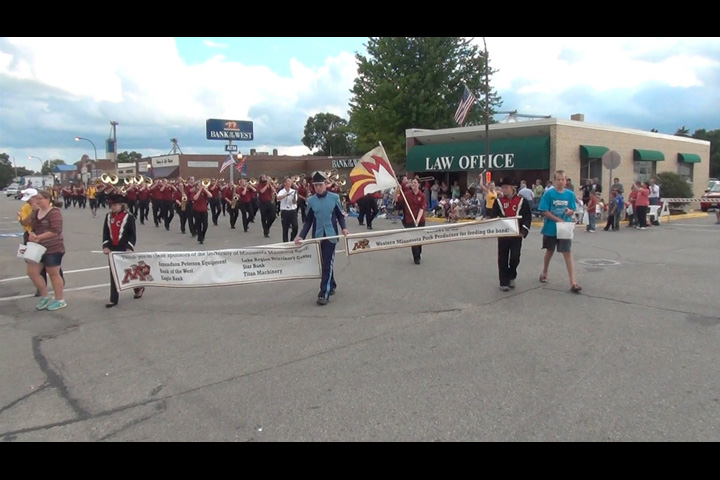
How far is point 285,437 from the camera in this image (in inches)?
141

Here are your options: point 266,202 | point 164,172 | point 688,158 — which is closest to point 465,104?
point 266,202

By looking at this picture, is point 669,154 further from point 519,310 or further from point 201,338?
point 201,338

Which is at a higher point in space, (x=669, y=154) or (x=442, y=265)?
(x=669, y=154)

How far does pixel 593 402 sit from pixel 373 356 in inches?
81.1

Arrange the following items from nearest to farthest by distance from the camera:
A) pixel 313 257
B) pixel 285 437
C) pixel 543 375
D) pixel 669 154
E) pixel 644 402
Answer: pixel 285 437 < pixel 644 402 < pixel 543 375 < pixel 313 257 < pixel 669 154

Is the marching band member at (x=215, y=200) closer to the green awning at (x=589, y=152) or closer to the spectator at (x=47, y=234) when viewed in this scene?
the spectator at (x=47, y=234)

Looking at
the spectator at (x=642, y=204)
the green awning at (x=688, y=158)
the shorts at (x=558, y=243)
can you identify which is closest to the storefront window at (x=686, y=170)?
the green awning at (x=688, y=158)

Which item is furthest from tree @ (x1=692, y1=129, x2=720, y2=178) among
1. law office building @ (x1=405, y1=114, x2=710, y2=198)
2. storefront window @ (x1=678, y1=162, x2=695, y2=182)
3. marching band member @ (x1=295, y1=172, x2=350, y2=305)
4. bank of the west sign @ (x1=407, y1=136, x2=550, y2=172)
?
marching band member @ (x1=295, y1=172, x2=350, y2=305)

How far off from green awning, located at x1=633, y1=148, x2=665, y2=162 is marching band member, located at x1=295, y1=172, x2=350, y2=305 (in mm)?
27727

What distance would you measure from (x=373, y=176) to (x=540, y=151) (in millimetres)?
16789

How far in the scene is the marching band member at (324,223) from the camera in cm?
745

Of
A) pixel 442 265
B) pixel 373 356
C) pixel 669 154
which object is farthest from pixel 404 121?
pixel 373 356

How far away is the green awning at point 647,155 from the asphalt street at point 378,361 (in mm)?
23215

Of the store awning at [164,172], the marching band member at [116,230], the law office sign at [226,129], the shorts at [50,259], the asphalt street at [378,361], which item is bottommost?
the asphalt street at [378,361]
